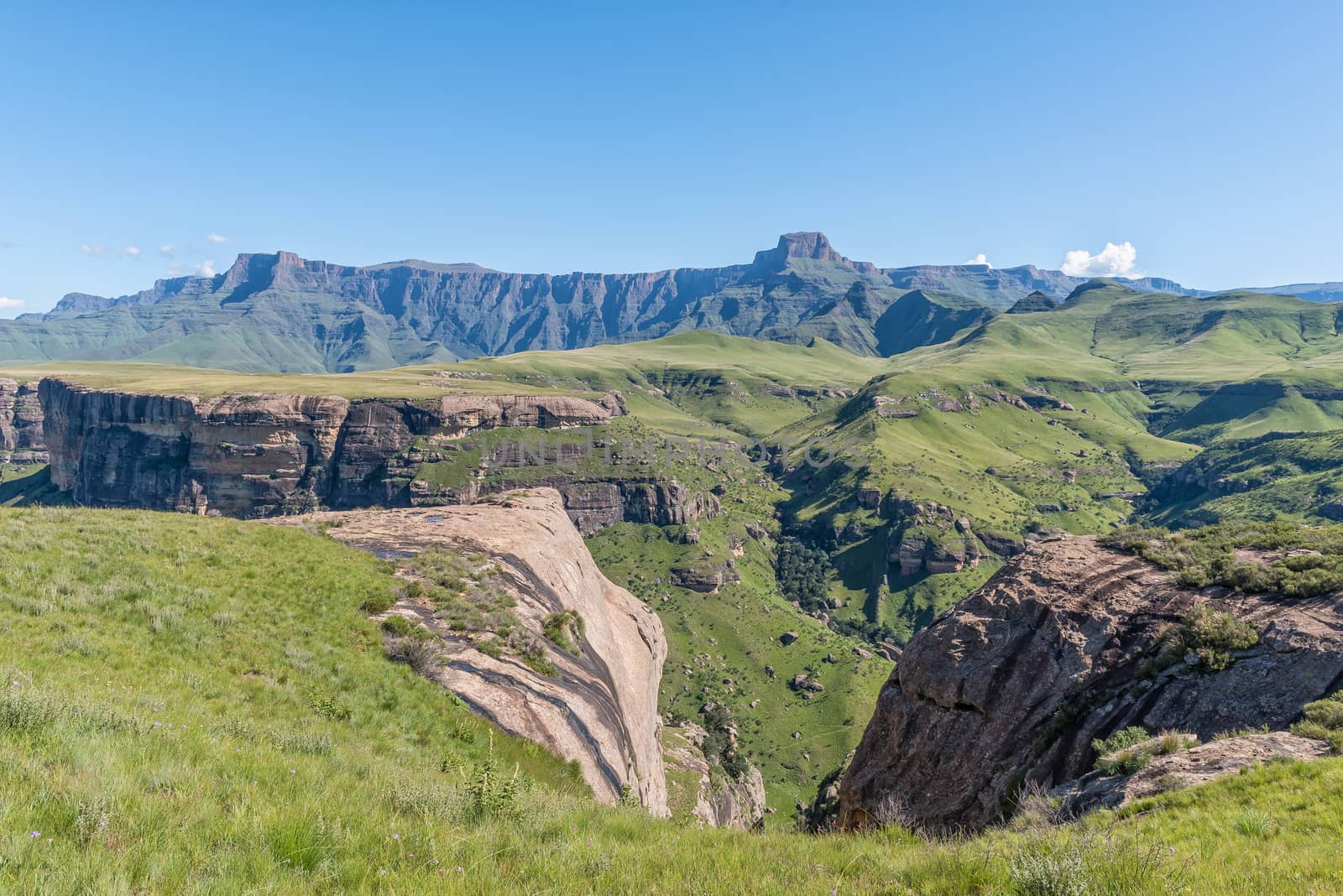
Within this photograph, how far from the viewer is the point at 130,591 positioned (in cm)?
1664

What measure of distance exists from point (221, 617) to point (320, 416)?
7844 inches

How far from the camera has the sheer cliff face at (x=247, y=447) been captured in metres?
180

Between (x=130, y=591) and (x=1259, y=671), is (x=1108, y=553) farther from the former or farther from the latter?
(x=130, y=591)

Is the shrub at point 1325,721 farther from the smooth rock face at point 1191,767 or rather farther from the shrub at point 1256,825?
the shrub at point 1256,825

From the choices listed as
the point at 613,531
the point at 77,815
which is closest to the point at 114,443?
the point at 613,531

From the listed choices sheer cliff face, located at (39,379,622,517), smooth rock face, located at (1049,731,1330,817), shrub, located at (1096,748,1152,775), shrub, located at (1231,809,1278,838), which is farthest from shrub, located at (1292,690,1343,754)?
sheer cliff face, located at (39,379,622,517)

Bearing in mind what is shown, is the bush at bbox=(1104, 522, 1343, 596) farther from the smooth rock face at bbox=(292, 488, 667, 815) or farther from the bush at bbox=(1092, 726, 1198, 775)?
the smooth rock face at bbox=(292, 488, 667, 815)

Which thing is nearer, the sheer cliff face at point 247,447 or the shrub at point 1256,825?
the shrub at point 1256,825

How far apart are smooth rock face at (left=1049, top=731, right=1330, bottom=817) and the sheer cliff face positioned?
186739mm

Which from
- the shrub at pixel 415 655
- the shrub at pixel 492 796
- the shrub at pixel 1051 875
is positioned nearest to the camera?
the shrub at pixel 1051 875

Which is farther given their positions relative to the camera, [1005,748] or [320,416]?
[320,416]

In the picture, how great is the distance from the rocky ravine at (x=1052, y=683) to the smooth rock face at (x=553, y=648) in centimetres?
964

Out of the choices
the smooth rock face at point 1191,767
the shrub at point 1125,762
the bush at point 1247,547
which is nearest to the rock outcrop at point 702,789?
the shrub at point 1125,762

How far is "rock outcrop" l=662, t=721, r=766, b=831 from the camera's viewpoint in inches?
1577
